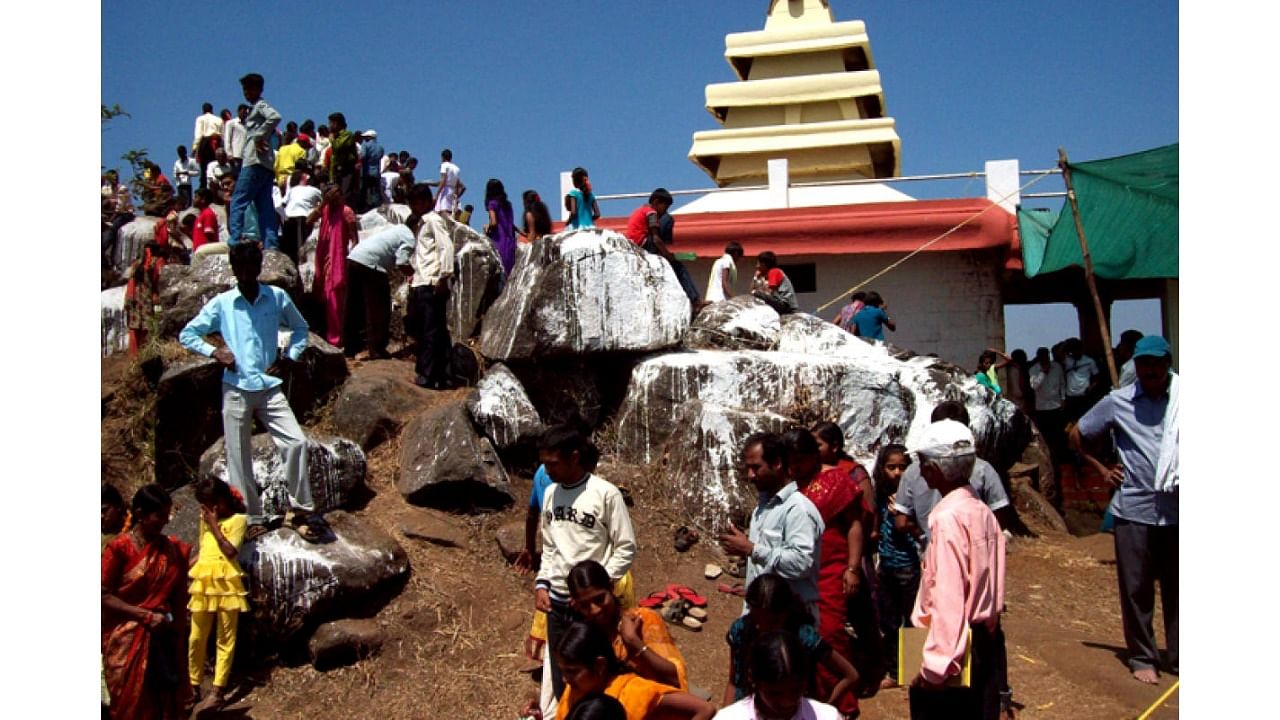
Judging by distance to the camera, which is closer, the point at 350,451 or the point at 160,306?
the point at 350,451

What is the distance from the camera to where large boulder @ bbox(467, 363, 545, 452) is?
7.78m

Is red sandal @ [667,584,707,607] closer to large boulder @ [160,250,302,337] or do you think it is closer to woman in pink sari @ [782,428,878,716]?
woman in pink sari @ [782,428,878,716]

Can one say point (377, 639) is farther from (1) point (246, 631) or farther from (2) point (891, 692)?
(2) point (891, 692)

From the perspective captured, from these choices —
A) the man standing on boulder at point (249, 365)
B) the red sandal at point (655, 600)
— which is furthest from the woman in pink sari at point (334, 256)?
the red sandal at point (655, 600)

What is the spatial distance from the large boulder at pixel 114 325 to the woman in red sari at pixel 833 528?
306 inches

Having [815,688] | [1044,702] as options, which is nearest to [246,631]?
[815,688]

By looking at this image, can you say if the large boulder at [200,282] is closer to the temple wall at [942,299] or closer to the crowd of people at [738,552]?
the crowd of people at [738,552]

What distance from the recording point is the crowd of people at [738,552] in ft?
11.9

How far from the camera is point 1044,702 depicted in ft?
18.2

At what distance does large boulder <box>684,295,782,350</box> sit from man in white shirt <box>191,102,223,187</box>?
891 cm

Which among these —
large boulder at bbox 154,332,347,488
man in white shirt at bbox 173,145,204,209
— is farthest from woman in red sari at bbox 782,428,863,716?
man in white shirt at bbox 173,145,204,209

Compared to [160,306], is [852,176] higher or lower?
higher

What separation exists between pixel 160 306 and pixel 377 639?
490cm

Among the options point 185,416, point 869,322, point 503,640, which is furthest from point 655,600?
point 869,322
